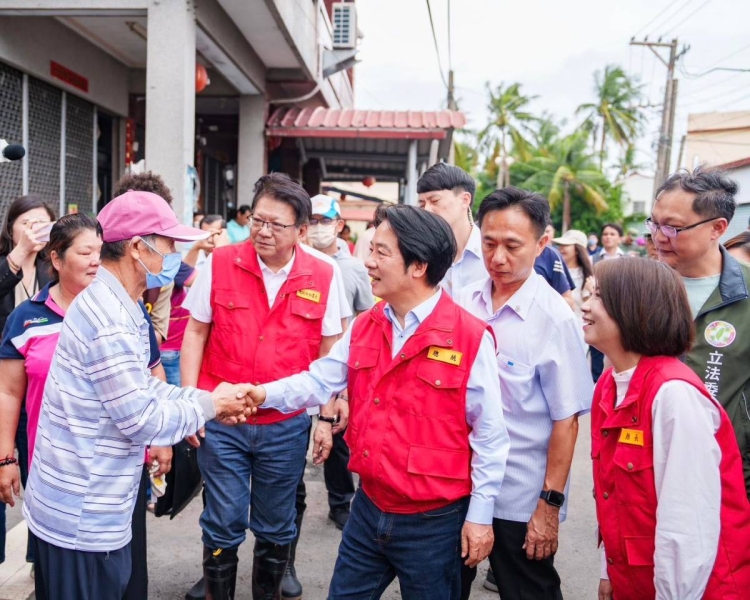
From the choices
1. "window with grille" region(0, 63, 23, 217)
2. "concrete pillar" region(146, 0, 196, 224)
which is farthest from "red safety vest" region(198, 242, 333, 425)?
"window with grille" region(0, 63, 23, 217)

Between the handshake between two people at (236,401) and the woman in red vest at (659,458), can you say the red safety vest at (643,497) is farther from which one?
the handshake between two people at (236,401)

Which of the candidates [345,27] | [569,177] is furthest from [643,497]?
[569,177]

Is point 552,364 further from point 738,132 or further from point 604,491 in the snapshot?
point 738,132

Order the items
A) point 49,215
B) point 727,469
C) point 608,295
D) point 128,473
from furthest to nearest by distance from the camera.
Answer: point 49,215
point 128,473
point 608,295
point 727,469

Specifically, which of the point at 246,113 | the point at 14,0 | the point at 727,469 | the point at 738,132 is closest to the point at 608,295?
the point at 727,469

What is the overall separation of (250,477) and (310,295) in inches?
37.1

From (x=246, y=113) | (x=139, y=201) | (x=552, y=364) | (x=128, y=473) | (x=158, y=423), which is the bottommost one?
(x=128, y=473)

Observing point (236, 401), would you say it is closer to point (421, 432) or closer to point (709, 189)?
point (421, 432)

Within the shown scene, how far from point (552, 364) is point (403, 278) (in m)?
0.64

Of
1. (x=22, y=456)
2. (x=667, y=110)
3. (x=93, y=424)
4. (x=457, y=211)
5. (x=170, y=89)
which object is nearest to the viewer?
(x=93, y=424)

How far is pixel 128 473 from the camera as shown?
2277 mm

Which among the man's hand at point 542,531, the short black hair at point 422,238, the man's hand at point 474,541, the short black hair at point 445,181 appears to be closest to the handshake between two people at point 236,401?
the short black hair at point 422,238

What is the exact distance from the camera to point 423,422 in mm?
2229

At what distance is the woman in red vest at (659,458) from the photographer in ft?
6.06
